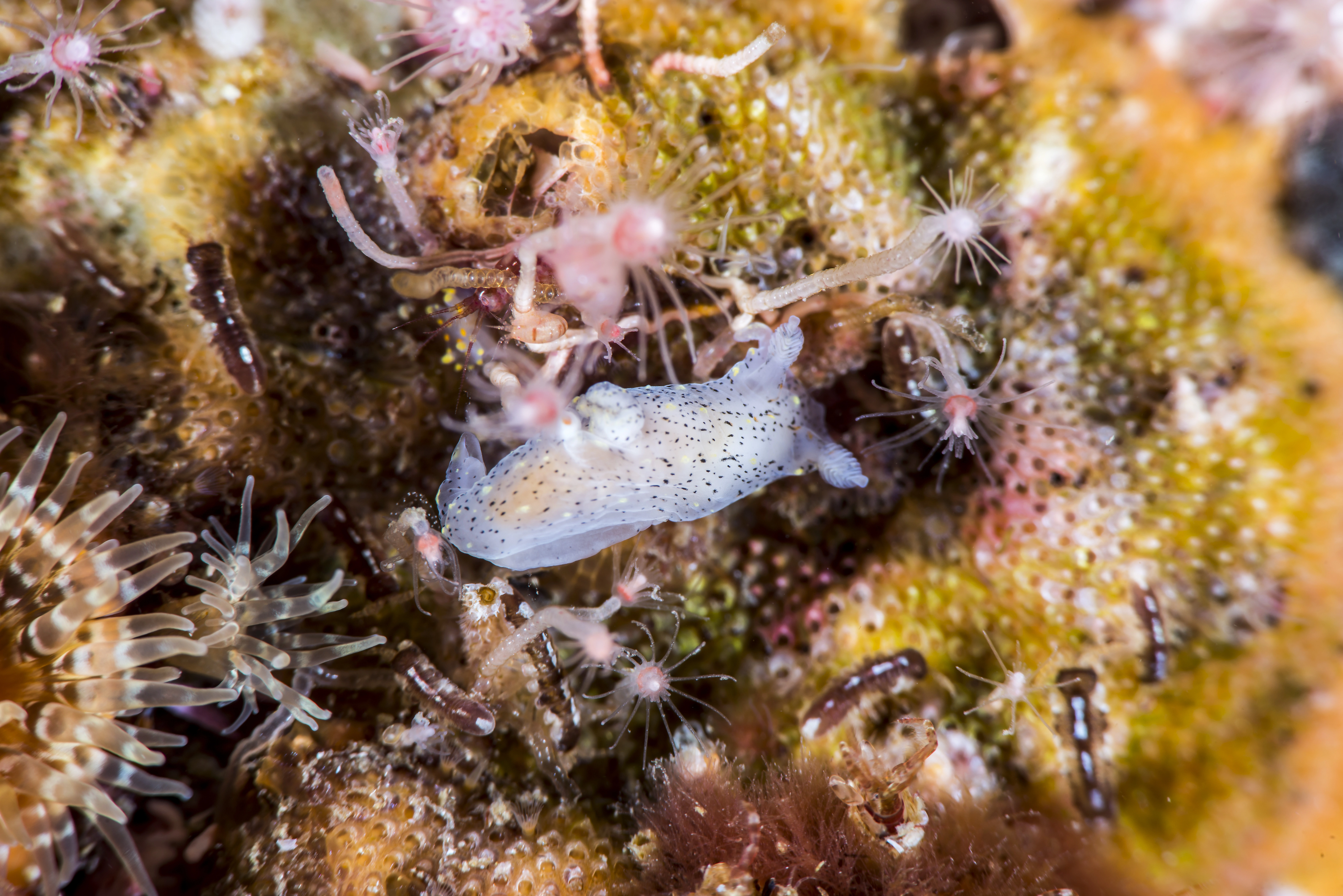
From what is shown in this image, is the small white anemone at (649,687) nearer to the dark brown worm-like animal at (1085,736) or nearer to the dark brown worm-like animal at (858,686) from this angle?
the dark brown worm-like animal at (858,686)

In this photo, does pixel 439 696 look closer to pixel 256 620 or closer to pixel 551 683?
pixel 551 683

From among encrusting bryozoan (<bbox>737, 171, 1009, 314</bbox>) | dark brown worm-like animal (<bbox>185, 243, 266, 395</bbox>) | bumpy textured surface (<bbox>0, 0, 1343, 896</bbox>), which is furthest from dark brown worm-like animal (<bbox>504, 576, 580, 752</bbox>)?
encrusting bryozoan (<bbox>737, 171, 1009, 314</bbox>)

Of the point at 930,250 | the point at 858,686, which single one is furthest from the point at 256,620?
the point at 930,250

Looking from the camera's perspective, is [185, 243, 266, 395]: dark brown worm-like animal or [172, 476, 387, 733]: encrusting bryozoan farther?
[185, 243, 266, 395]: dark brown worm-like animal

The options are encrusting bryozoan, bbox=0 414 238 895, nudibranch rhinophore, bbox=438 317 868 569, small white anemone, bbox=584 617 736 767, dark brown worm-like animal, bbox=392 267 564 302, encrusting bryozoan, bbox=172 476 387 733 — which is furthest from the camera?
small white anemone, bbox=584 617 736 767

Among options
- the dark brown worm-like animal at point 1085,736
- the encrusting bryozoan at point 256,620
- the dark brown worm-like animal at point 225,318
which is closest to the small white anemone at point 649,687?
the encrusting bryozoan at point 256,620

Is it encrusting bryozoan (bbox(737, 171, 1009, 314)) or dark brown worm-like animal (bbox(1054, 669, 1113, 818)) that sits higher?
encrusting bryozoan (bbox(737, 171, 1009, 314))

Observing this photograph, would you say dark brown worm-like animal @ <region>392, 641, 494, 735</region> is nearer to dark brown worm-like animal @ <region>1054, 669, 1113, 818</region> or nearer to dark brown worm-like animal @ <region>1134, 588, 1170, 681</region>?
dark brown worm-like animal @ <region>1054, 669, 1113, 818</region>
